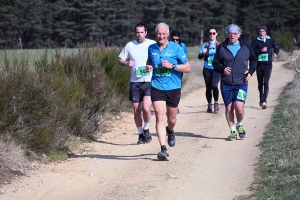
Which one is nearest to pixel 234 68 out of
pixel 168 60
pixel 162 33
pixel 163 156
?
pixel 168 60

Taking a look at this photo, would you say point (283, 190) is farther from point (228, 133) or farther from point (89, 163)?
point (228, 133)

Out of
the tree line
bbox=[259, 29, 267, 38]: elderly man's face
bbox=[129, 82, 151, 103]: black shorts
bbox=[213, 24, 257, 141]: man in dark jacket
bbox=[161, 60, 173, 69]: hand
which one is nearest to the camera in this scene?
bbox=[161, 60, 173, 69]: hand

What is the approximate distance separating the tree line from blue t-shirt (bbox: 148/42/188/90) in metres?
5.08

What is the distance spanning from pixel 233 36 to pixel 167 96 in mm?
2231

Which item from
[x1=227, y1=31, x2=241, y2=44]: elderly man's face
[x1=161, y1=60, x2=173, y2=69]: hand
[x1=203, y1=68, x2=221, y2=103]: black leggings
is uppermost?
[x1=227, y1=31, x2=241, y2=44]: elderly man's face

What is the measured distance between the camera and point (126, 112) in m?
14.6

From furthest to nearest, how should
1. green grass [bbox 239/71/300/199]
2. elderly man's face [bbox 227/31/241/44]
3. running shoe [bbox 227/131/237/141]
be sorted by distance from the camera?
running shoe [bbox 227/131/237/141] < elderly man's face [bbox 227/31/241/44] < green grass [bbox 239/71/300/199]

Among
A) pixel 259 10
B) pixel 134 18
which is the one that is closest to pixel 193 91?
pixel 134 18

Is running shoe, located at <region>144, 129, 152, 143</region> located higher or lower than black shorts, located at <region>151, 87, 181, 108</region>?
lower

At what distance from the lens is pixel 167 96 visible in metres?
9.23

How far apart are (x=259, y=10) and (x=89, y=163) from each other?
48225mm

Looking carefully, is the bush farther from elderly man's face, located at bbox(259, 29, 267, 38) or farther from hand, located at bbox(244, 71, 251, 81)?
elderly man's face, located at bbox(259, 29, 267, 38)

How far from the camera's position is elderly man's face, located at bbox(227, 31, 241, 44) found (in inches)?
423

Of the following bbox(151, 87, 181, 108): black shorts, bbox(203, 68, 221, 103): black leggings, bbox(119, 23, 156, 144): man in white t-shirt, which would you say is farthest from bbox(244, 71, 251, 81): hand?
bbox(203, 68, 221, 103): black leggings
